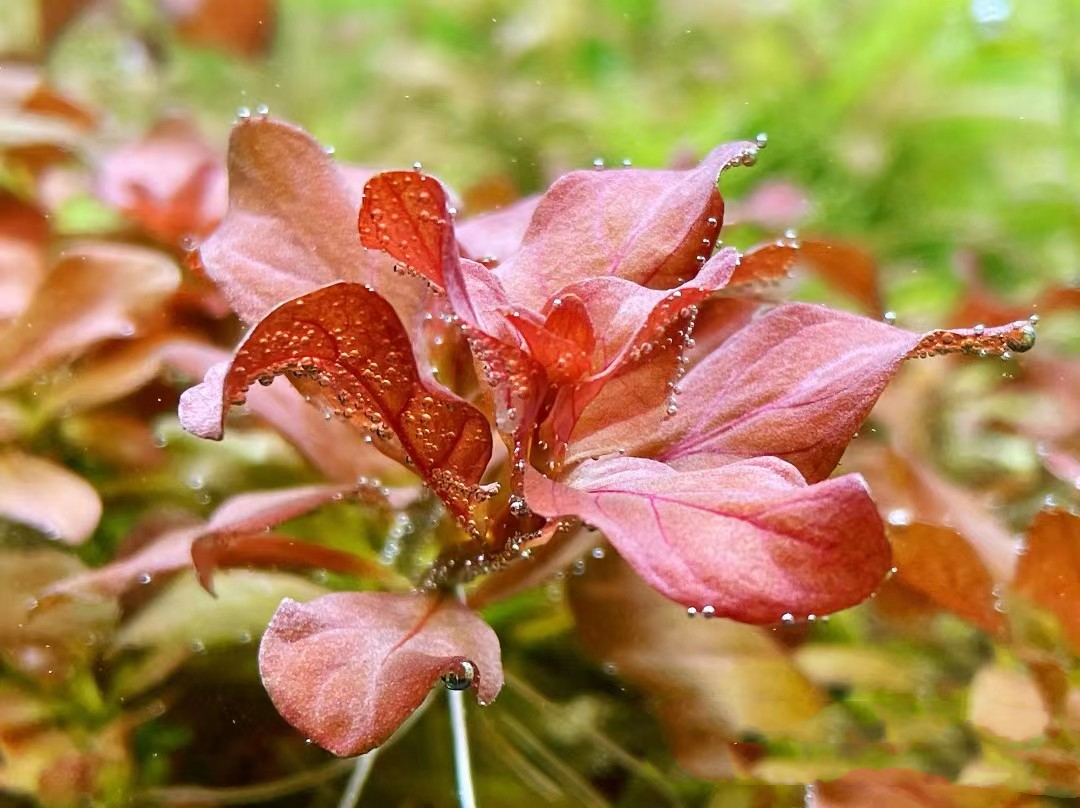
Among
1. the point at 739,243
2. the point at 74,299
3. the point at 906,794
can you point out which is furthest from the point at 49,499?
the point at 739,243

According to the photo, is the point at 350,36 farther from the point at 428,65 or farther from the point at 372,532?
the point at 372,532

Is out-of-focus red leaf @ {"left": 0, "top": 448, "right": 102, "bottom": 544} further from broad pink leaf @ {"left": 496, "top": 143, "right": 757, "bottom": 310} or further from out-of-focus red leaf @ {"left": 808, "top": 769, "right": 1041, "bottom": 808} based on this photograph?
out-of-focus red leaf @ {"left": 808, "top": 769, "right": 1041, "bottom": 808}

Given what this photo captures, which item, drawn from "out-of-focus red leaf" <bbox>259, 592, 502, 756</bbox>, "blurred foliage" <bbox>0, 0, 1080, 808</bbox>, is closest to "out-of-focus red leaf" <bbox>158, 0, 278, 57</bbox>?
"blurred foliage" <bbox>0, 0, 1080, 808</bbox>

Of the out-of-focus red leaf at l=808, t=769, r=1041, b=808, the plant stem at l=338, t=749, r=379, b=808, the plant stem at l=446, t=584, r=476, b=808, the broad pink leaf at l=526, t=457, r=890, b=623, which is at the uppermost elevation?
the broad pink leaf at l=526, t=457, r=890, b=623

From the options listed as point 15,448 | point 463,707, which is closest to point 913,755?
point 463,707

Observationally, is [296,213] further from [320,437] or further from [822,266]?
[822,266]
